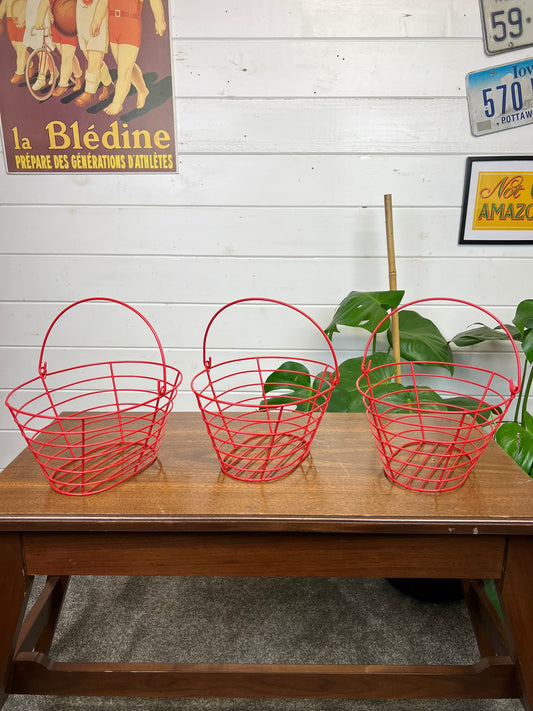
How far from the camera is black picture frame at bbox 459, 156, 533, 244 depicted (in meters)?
1.63

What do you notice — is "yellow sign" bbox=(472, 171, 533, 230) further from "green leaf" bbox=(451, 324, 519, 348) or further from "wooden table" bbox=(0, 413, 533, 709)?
"wooden table" bbox=(0, 413, 533, 709)

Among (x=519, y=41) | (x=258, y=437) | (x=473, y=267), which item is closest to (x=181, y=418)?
(x=258, y=437)

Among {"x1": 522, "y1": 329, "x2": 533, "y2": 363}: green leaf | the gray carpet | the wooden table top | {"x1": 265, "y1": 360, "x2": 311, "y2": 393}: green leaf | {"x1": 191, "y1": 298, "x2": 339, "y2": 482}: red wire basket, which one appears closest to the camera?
the wooden table top

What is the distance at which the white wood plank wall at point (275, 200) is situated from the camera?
1557mm

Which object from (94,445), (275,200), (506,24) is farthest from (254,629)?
(506,24)

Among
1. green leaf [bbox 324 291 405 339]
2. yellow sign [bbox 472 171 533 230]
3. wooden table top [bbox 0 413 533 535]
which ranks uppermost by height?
yellow sign [bbox 472 171 533 230]

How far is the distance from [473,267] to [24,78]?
1515 mm

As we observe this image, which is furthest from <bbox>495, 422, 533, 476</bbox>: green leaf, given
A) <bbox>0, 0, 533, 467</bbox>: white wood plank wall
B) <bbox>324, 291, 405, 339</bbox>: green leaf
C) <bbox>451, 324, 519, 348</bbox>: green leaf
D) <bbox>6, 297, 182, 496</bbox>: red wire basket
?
<bbox>6, 297, 182, 496</bbox>: red wire basket

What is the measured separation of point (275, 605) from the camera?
1533 millimetres

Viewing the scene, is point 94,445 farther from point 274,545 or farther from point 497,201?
point 497,201

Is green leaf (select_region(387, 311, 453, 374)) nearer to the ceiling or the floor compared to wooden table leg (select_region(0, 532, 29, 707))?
nearer to the ceiling

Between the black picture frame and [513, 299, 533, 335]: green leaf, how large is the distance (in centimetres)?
34

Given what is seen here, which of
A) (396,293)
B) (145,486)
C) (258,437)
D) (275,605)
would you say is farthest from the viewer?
(275,605)

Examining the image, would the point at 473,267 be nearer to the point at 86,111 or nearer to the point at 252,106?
the point at 252,106
